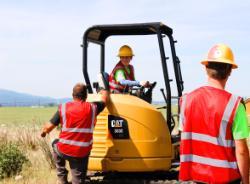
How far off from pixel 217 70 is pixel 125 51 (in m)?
3.67

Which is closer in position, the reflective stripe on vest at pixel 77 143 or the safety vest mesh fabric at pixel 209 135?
the safety vest mesh fabric at pixel 209 135

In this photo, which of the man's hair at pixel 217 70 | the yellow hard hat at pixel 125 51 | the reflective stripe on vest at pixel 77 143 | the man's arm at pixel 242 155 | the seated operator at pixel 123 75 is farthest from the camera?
the yellow hard hat at pixel 125 51

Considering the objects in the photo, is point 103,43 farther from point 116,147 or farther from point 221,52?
point 221,52

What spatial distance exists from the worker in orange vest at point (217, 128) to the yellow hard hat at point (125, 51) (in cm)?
348

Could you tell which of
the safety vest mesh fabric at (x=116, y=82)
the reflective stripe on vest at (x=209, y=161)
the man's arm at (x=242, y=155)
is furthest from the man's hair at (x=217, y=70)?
the safety vest mesh fabric at (x=116, y=82)

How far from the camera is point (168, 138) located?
6609mm

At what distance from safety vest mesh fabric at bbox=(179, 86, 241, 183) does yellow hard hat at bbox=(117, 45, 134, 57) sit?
347 cm

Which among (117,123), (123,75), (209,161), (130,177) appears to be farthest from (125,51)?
(209,161)

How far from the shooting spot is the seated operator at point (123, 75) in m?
6.91

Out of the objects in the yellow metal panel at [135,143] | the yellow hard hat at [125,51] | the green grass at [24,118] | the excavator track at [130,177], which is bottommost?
the green grass at [24,118]

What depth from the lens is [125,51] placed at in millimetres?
7242

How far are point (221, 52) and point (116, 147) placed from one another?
311cm

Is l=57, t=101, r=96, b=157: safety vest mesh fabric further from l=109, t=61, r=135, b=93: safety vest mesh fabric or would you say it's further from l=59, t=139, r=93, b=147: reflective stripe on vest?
l=109, t=61, r=135, b=93: safety vest mesh fabric

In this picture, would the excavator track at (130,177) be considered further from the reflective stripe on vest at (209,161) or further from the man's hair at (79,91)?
the reflective stripe on vest at (209,161)
